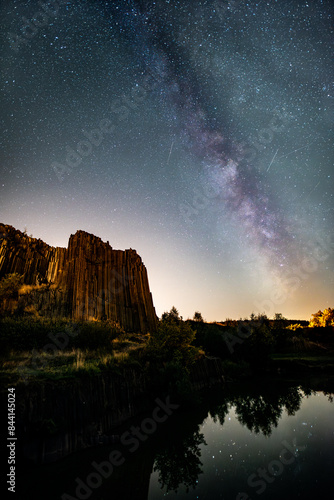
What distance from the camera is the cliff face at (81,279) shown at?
80.2ft

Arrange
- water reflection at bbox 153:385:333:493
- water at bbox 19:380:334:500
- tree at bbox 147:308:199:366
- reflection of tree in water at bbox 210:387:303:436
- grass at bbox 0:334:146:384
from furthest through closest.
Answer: tree at bbox 147:308:199:366 → reflection of tree in water at bbox 210:387:303:436 → grass at bbox 0:334:146:384 → water reflection at bbox 153:385:333:493 → water at bbox 19:380:334:500

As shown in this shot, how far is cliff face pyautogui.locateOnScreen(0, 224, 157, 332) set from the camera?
2444 centimetres

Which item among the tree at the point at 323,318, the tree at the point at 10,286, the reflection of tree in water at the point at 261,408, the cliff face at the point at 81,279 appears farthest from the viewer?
the tree at the point at 323,318

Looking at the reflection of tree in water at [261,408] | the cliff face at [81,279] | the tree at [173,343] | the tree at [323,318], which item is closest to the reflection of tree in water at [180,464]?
the reflection of tree in water at [261,408]

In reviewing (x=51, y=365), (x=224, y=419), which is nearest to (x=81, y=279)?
(x=51, y=365)

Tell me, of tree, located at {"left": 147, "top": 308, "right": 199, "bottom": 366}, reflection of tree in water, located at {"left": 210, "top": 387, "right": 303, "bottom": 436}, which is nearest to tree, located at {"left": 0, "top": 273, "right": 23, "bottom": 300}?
tree, located at {"left": 147, "top": 308, "right": 199, "bottom": 366}

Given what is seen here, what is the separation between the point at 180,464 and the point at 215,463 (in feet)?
3.36

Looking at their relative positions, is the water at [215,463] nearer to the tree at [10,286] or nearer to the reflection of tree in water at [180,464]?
the reflection of tree in water at [180,464]

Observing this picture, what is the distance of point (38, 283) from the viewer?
2520 centimetres

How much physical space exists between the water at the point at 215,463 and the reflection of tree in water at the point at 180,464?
27 millimetres

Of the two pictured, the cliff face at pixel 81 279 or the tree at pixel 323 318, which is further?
the tree at pixel 323 318

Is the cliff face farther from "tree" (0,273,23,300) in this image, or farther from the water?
the water

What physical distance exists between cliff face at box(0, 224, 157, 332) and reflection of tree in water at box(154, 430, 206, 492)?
61.3 feet

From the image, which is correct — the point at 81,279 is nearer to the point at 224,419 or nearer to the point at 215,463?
the point at 224,419
